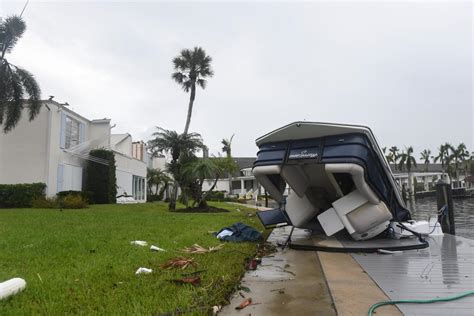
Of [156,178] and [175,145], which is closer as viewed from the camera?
[175,145]

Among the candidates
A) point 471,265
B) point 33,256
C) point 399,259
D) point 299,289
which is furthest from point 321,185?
point 33,256

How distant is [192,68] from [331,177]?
2303cm

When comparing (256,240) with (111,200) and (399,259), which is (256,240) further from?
(111,200)

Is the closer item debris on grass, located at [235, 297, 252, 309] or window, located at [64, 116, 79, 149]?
debris on grass, located at [235, 297, 252, 309]

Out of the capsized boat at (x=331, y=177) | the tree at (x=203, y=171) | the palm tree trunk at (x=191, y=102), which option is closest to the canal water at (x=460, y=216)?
the capsized boat at (x=331, y=177)

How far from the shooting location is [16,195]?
65.6ft

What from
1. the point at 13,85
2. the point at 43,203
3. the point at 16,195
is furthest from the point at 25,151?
the point at 43,203

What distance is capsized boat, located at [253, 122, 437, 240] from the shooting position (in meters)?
6.73

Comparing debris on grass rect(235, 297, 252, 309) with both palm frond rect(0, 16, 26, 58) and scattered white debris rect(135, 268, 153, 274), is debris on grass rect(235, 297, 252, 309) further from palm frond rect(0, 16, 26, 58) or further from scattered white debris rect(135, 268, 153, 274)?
palm frond rect(0, 16, 26, 58)

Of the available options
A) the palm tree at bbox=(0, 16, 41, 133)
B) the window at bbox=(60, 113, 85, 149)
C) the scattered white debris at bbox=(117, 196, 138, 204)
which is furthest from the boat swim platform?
the scattered white debris at bbox=(117, 196, 138, 204)

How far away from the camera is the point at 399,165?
7669cm

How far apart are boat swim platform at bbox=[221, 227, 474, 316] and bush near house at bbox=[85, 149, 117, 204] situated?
67.2 feet

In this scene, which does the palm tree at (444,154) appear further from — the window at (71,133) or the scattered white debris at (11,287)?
the scattered white debris at (11,287)

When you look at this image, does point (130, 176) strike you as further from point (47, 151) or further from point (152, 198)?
point (47, 151)
